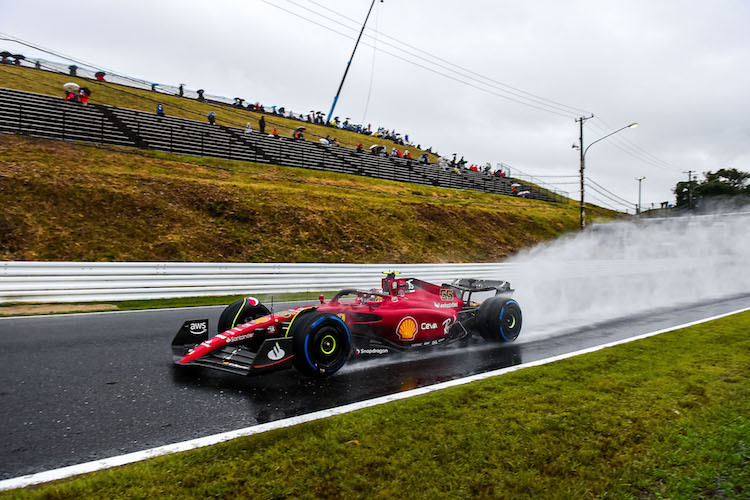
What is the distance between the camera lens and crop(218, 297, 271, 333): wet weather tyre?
21.6 feet

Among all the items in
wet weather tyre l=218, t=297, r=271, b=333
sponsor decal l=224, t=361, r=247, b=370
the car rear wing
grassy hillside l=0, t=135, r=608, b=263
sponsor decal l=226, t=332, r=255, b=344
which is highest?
grassy hillside l=0, t=135, r=608, b=263

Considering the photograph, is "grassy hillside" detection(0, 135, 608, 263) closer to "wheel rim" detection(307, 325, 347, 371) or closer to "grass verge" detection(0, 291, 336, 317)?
"grass verge" detection(0, 291, 336, 317)

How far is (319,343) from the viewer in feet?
18.3

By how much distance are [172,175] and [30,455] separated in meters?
19.2

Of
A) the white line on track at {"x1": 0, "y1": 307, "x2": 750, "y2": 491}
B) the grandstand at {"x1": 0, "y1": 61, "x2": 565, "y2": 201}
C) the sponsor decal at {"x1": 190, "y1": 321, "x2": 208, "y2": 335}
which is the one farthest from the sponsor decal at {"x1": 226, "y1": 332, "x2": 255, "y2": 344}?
the grandstand at {"x1": 0, "y1": 61, "x2": 565, "y2": 201}

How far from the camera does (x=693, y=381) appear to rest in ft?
17.6

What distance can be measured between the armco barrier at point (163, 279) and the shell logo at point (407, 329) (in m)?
7.75

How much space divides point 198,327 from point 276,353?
5.05 ft

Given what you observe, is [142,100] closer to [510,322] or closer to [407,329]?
[407,329]

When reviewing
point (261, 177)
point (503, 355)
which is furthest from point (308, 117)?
point (503, 355)

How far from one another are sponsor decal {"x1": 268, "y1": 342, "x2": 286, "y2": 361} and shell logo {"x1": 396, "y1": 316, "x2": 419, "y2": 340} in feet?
6.52

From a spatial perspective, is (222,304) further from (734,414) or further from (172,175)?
(172,175)

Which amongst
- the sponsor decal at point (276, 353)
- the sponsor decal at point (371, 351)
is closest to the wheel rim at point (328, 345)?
the sponsor decal at point (276, 353)

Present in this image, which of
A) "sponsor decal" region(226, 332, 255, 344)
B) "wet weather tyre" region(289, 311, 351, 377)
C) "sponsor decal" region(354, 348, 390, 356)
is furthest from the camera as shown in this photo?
"sponsor decal" region(354, 348, 390, 356)
